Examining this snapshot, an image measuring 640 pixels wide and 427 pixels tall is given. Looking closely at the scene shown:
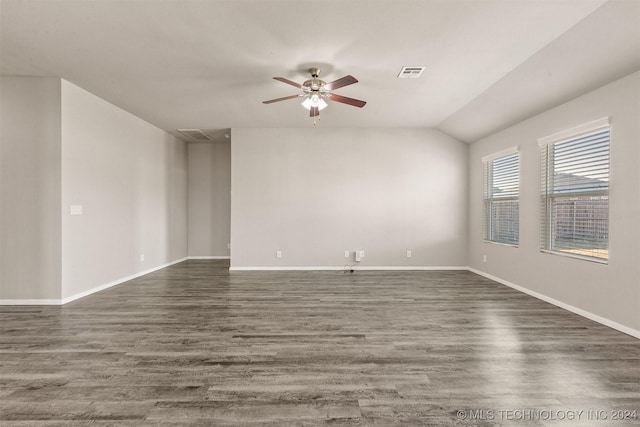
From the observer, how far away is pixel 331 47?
10.1 ft

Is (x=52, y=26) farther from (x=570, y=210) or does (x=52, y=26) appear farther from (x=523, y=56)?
(x=570, y=210)

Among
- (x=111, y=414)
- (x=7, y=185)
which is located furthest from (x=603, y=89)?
(x=7, y=185)

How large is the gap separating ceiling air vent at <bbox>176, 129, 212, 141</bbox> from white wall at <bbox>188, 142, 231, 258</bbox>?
551mm

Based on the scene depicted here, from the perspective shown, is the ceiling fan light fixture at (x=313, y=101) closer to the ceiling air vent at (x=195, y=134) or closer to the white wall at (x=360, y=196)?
the white wall at (x=360, y=196)

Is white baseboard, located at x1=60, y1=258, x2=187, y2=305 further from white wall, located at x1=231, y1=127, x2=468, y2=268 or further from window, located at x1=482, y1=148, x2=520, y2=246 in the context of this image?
window, located at x1=482, y1=148, x2=520, y2=246

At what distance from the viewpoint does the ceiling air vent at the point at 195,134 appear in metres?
6.35

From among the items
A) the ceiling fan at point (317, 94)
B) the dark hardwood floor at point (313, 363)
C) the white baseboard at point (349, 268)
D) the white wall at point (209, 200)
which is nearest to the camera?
the dark hardwood floor at point (313, 363)

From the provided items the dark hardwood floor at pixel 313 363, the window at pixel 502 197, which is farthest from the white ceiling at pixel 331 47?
the dark hardwood floor at pixel 313 363

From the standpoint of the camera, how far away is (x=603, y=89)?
320cm

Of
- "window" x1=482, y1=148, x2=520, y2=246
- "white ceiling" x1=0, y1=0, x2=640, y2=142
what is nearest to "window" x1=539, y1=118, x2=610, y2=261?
"white ceiling" x1=0, y1=0, x2=640, y2=142

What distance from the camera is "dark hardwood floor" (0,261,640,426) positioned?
5.81 ft

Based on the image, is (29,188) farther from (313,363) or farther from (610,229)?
(610,229)

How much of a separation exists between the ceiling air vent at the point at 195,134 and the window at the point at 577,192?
6128 mm

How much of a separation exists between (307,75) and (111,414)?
11.8 ft
